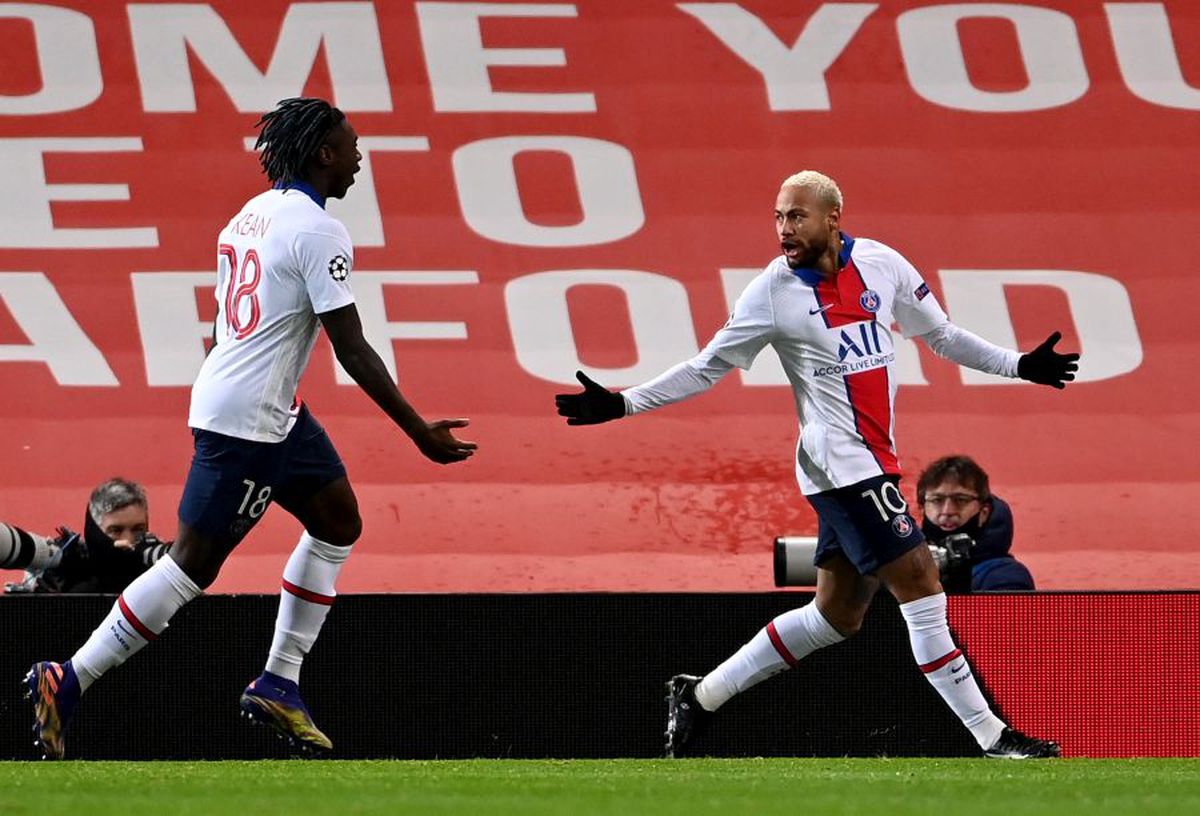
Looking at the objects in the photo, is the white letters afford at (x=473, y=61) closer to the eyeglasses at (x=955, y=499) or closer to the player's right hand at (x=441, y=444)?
the eyeglasses at (x=955, y=499)

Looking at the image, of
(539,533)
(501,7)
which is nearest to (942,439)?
(539,533)

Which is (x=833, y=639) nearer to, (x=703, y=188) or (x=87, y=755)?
(x=87, y=755)

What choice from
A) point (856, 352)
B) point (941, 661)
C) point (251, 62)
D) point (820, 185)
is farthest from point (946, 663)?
point (251, 62)

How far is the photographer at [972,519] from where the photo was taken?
22.4 feet

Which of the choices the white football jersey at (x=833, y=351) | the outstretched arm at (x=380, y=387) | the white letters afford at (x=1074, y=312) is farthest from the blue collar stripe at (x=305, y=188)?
the white letters afford at (x=1074, y=312)

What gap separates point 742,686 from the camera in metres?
6.06

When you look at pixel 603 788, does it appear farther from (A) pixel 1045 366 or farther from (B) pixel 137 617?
(A) pixel 1045 366

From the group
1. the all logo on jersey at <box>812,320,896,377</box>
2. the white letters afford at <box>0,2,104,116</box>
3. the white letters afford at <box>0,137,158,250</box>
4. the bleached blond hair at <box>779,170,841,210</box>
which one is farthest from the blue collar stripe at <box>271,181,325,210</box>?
the white letters afford at <box>0,2,104,116</box>

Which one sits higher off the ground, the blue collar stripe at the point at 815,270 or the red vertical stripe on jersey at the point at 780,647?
the blue collar stripe at the point at 815,270

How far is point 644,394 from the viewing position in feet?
19.3

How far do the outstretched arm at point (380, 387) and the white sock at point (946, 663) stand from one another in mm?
1305

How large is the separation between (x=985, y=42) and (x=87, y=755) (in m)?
5.32

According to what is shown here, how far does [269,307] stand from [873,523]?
169 centimetres

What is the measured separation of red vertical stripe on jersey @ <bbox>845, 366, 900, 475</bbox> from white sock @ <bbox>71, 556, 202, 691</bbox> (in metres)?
1.82
